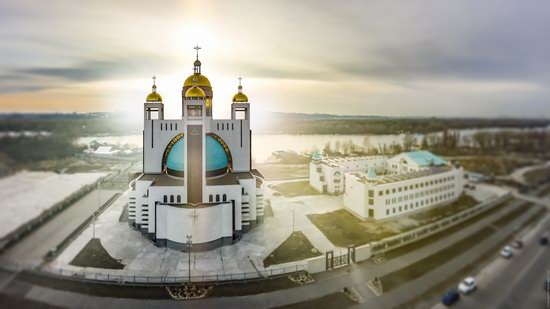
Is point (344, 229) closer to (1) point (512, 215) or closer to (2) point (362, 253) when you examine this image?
(2) point (362, 253)

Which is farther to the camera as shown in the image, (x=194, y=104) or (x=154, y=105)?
(x=154, y=105)

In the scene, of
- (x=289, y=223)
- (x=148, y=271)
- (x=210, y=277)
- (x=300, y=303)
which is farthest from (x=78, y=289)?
(x=289, y=223)

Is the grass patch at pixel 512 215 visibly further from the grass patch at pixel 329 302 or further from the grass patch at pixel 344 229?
the grass patch at pixel 329 302

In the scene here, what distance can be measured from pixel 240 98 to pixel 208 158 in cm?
210

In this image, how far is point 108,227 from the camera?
6.06 meters

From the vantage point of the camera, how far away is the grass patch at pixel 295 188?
8.38 metres

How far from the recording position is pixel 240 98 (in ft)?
24.7

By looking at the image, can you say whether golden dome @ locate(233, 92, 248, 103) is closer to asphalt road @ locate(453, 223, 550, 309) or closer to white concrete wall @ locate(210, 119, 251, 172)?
white concrete wall @ locate(210, 119, 251, 172)

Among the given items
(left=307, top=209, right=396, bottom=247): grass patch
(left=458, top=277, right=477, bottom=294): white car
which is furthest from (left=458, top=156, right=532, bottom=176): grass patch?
(left=307, top=209, right=396, bottom=247): grass patch

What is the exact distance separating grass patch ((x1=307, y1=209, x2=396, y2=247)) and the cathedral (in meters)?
1.50

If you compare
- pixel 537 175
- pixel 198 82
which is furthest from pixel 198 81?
pixel 537 175

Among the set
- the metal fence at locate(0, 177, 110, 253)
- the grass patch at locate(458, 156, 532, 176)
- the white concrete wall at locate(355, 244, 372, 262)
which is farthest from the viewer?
the white concrete wall at locate(355, 244, 372, 262)

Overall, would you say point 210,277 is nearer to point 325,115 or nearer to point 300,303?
point 300,303

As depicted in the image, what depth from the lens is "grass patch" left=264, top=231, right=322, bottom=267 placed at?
5027mm
